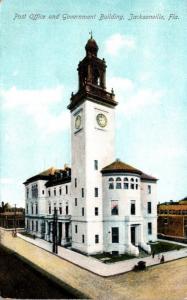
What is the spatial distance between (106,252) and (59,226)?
20.8 feet

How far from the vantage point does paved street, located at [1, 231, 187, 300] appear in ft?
32.3

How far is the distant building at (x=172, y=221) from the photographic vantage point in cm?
1906

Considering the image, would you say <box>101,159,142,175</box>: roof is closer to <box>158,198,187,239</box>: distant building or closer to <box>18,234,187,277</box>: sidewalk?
<box>158,198,187,239</box>: distant building

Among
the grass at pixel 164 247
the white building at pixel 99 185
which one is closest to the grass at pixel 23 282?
the white building at pixel 99 185

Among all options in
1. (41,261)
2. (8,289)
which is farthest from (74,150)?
(8,289)

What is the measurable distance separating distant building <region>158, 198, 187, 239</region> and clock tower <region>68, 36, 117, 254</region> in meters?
5.02

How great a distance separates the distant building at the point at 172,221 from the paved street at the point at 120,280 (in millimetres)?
6037

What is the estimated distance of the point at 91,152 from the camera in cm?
1775

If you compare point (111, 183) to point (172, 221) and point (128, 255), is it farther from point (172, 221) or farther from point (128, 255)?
point (172, 221)

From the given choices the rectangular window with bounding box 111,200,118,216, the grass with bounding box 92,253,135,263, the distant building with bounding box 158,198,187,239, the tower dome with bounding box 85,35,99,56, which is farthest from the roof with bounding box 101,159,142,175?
Result: the tower dome with bounding box 85,35,99,56

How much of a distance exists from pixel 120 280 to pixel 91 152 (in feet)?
27.3

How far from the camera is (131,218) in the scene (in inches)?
704

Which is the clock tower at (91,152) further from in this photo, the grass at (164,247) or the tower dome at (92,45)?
the tower dome at (92,45)

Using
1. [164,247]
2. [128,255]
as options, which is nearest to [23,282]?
[128,255]
